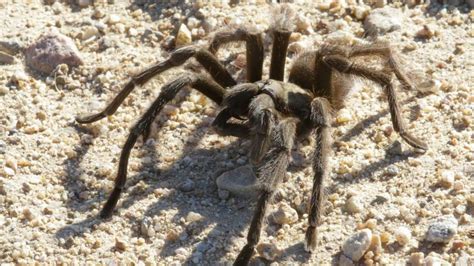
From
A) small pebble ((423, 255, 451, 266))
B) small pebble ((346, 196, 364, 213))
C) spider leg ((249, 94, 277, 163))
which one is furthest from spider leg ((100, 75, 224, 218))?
small pebble ((423, 255, 451, 266))

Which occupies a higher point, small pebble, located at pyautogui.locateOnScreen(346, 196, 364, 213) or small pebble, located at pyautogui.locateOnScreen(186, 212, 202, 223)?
small pebble, located at pyautogui.locateOnScreen(346, 196, 364, 213)

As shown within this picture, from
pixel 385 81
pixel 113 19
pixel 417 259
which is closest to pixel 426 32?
pixel 385 81

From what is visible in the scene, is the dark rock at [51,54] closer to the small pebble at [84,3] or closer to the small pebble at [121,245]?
the small pebble at [84,3]

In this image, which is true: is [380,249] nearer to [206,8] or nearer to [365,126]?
[365,126]

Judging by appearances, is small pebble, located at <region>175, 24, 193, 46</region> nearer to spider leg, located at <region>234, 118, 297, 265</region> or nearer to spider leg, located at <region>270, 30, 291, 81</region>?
spider leg, located at <region>270, 30, 291, 81</region>

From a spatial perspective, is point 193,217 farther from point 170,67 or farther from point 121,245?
point 170,67

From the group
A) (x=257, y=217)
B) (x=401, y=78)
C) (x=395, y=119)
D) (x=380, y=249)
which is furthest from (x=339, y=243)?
(x=401, y=78)
